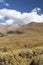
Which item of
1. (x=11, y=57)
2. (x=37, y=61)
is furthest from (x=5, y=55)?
(x=37, y=61)

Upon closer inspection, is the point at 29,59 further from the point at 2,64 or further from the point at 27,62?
the point at 2,64

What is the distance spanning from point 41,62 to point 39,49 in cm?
956

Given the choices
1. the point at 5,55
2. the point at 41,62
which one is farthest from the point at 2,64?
the point at 41,62

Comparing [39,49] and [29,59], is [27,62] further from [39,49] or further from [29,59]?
[39,49]

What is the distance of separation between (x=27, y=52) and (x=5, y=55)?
619cm

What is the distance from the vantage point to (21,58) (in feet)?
156

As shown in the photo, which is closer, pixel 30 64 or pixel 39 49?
pixel 30 64

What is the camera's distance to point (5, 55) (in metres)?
46.6

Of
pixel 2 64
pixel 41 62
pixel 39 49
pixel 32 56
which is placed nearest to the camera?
pixel 41 62

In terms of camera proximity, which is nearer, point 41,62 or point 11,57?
point 41,62

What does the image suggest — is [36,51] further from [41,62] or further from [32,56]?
[41,62]

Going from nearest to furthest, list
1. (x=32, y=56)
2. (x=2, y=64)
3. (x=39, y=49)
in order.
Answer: (x=2, y=64), (x=32, y=56), (x=39, y=49)

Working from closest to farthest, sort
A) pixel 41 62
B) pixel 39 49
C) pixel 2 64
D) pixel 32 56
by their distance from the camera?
pixel 41 62, pixel 2 64, pixel 32 56, pixel 39 49

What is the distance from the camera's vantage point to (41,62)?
138ft
